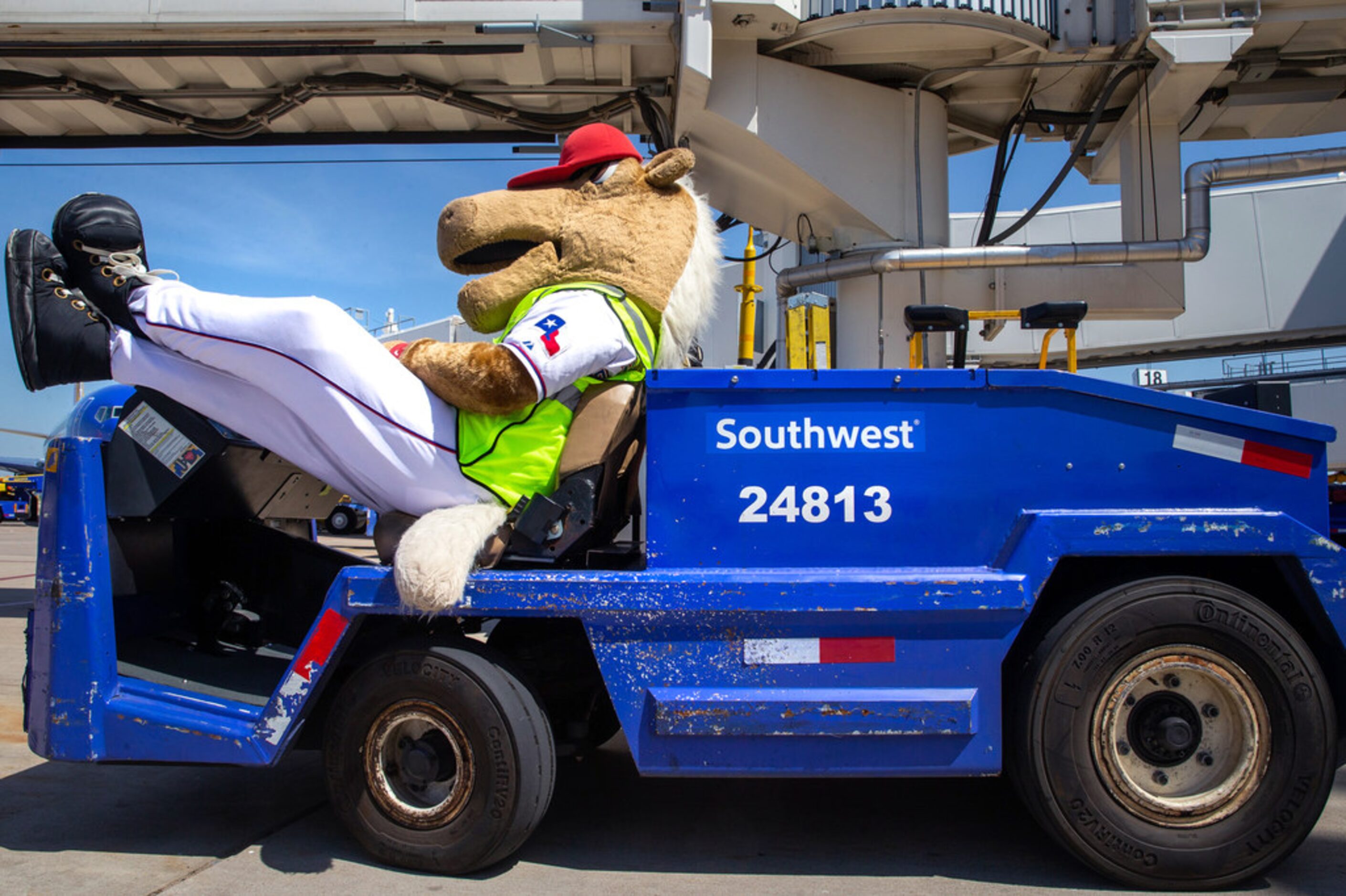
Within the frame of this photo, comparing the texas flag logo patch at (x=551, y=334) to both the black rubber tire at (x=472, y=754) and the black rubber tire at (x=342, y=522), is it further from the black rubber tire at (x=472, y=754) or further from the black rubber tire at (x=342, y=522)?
the black rubber tire at (x=342, y=522)

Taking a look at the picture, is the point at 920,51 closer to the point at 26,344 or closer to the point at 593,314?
the point at 593,314

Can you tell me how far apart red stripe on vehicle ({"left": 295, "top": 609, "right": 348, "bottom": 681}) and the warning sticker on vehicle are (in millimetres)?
812

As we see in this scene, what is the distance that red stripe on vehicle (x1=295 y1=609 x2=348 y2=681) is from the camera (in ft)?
9.46

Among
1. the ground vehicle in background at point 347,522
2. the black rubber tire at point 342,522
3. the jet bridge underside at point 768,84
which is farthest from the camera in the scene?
the black rubber tire at point 342,522

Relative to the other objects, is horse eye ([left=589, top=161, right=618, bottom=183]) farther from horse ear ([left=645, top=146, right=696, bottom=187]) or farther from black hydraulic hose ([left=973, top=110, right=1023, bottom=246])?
black hydraulic hose ([left=973, top=110, right=1023, bottom=246])

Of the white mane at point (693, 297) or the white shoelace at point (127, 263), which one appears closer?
the white shoelace at point (127, 263)

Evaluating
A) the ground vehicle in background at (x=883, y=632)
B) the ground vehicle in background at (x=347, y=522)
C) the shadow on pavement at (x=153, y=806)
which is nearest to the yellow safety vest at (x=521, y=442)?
the ground vehicle in background at (x=883, y=632)

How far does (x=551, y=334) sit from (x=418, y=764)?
1419 millimetres

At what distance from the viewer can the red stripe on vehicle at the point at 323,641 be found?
2.88 metres

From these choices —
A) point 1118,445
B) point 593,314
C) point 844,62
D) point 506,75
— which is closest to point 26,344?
point 593,314

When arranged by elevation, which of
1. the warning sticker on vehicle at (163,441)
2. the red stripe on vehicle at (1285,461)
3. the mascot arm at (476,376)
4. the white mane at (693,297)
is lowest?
the red stripe on vehicle at (1285,461)

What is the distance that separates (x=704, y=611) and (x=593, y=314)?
1.07 metres

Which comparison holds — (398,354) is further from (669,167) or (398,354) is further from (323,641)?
(669,167)

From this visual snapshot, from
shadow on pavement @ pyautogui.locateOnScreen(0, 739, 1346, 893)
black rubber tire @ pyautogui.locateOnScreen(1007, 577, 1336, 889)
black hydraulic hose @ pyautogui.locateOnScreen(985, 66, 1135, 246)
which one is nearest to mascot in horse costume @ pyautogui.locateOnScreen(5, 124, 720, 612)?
shadow on pavement @ pyautogui.locateOnScreen(0, 739, 1346, 893)
